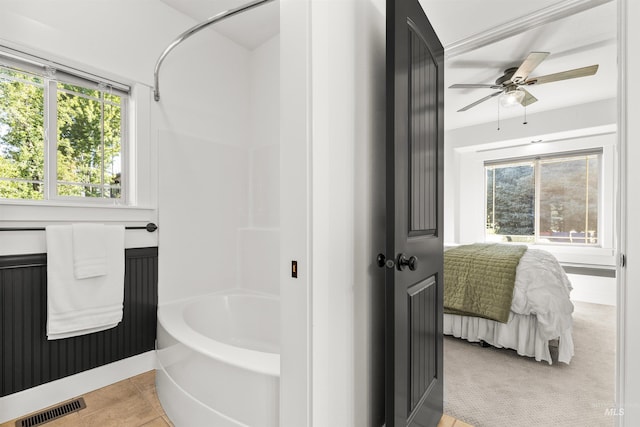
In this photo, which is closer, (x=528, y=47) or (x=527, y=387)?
(x=527, y=387)

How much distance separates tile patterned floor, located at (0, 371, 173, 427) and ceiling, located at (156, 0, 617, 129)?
2.78m

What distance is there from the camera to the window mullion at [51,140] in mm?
1926

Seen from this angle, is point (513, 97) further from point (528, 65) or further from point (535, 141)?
point (535, 141)

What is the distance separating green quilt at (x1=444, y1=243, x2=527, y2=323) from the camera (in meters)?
2.53

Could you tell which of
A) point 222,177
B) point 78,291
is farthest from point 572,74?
point 78,291

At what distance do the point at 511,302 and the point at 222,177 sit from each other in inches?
104

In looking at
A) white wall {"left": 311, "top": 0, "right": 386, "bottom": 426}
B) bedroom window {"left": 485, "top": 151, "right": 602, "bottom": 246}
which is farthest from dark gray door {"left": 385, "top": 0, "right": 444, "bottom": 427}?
bedroom window {"left": 485, "top": 151, "right": 602, "bottom": 246}

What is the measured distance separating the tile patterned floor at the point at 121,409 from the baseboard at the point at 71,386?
0.04 meters

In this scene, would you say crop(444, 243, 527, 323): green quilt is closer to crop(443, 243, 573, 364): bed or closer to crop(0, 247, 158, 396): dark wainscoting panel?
crop(443, 243, 573, 364): bed

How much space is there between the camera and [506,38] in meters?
1.92

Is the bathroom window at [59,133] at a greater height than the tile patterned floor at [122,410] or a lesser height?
greater

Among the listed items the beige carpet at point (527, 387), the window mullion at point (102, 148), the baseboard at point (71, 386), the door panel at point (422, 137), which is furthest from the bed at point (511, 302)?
the window mullion at point (102, 148)

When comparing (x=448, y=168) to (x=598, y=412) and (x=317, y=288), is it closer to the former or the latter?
(x=598, y=412)

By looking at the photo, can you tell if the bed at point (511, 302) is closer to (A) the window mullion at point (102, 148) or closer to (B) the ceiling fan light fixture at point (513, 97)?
(B) the ceiling fan light fixture at point (513, 97)
